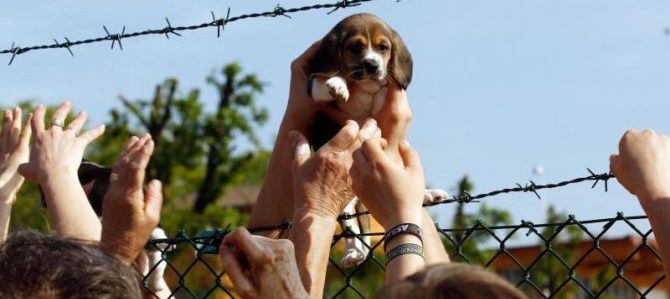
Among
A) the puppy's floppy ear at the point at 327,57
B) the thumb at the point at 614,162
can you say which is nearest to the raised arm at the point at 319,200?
the thumb at the point at 614,162

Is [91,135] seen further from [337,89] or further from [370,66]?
[370,66]

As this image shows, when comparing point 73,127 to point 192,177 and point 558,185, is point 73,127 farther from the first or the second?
point 192,177

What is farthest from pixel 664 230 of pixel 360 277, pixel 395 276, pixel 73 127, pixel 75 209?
pixel 360 277

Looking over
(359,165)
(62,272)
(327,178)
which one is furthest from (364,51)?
(62,272)

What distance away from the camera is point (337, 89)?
19.4 ft

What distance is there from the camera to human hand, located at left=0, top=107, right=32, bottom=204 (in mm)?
4953

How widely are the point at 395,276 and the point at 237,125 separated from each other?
25.3 meters

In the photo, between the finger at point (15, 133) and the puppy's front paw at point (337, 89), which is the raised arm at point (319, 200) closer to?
the finger at point (15, 133)

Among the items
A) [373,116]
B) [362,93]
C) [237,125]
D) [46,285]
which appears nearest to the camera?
[46,285]

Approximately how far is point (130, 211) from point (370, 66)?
2.79 m

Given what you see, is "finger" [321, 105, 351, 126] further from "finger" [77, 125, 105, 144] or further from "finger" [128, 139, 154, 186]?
"finger" [128, 139, 154, 186]

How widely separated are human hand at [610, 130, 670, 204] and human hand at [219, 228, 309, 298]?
920 mm

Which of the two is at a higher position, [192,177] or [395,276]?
[395,276]

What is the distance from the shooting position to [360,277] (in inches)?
1019
